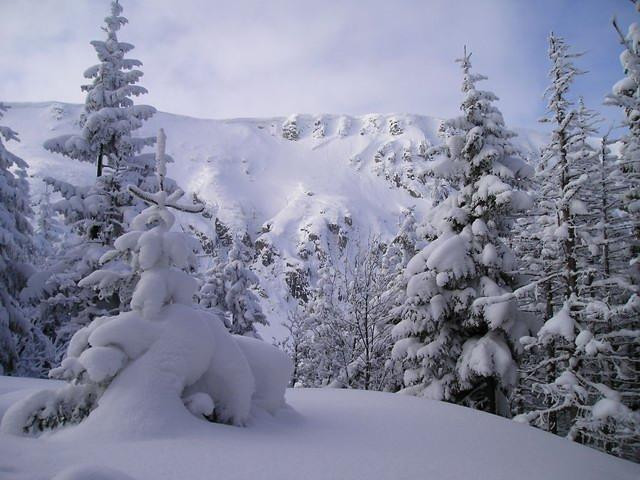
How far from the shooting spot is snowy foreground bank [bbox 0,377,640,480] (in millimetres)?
3525

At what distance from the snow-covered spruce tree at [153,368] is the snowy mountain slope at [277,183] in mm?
69241

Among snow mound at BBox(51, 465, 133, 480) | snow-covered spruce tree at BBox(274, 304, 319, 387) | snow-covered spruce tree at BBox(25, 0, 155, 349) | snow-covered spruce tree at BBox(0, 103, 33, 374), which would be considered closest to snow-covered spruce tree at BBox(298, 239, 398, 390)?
snow-covered spruce tree at BBox(274, 304, 319, 387)

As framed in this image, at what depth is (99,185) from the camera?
13.6 m

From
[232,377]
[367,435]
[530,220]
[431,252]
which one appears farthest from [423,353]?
[530,220]

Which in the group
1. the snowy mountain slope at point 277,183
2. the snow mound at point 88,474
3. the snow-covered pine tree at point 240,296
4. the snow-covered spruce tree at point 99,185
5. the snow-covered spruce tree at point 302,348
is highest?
the snowy mountain slope at point 277,183

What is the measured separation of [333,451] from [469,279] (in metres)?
9.04

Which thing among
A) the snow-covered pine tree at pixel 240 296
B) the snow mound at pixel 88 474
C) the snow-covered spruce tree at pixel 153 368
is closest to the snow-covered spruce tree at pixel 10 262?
the snow-covered pine tree at pixel 240 296

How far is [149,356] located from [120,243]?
1660 mm

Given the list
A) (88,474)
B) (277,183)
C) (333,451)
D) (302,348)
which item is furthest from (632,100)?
(277,183)

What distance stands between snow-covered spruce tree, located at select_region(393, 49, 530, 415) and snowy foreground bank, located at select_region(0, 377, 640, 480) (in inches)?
187

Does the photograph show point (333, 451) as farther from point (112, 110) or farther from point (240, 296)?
point (240, 296)

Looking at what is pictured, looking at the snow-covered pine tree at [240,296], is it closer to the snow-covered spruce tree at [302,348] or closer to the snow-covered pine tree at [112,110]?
the snow-covered spruce tree at [302,348]

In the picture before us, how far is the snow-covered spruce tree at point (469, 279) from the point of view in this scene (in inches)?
444

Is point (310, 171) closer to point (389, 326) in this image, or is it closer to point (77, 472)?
point (389, 326)
